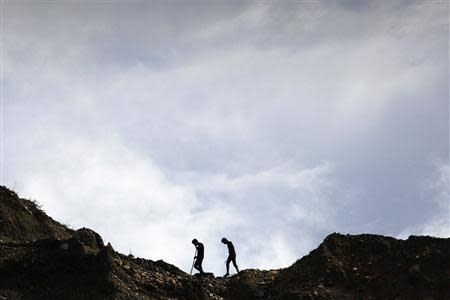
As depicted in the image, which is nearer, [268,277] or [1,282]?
[1,282]

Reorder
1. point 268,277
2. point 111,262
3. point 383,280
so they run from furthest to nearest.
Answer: point 268,277, point 383,280, point 111,262

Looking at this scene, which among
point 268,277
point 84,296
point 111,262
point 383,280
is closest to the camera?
point 84,296

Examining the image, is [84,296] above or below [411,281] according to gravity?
below

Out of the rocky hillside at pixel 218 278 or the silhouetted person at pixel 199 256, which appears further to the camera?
the silhouetted person at pixel 199 256

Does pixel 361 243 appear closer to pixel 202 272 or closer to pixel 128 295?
pixel 202 272

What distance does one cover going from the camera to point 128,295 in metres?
19.5

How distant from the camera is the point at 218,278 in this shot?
920 inches

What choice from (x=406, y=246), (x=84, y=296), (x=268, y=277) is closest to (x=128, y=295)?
(x=84, y=296)

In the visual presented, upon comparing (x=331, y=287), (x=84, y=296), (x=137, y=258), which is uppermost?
(x=137, y=258)

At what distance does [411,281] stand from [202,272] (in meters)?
8.46

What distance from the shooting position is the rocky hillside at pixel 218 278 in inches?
773

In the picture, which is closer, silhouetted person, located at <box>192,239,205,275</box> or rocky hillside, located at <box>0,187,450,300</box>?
rocky hillside, located at <box>0,187,450,300</box>

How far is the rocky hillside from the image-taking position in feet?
64.4

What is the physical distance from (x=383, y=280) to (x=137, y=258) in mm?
10242
